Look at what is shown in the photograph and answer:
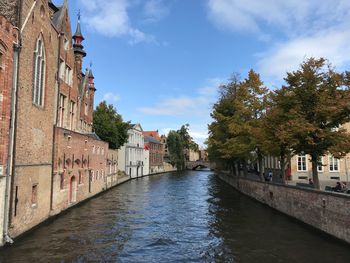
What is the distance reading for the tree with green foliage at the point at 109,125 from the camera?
54719 mm

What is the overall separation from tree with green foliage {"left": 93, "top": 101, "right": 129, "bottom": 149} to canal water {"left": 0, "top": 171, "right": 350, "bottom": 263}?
27.9 m

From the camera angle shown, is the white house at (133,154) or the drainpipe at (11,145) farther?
the white house at (133,154)

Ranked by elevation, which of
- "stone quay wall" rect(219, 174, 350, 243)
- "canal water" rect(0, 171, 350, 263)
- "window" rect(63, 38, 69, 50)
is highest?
"window" rect(63, 38, 69, 50)

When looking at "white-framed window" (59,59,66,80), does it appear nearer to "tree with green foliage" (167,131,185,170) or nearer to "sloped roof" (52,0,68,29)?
"sloped roof" (52,0,68,29)

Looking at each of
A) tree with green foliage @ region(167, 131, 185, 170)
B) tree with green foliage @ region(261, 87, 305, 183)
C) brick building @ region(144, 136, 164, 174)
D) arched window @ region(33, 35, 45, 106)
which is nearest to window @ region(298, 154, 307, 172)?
tree with green foliage @ region(261, 87, 305, 183)

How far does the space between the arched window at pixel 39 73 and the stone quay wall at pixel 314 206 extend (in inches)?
668

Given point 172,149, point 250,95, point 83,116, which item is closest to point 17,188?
point 83,116

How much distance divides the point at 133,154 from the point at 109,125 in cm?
2159

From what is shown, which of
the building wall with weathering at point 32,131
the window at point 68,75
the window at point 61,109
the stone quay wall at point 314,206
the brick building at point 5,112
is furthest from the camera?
the window at point 68,75

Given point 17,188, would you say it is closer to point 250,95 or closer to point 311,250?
point 311,250

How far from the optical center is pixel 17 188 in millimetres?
16344

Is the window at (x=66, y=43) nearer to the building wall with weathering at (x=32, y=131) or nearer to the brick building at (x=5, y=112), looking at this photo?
the building wall with weathering at (x=32, y=131)

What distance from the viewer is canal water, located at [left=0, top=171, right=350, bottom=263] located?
1480 centimetres

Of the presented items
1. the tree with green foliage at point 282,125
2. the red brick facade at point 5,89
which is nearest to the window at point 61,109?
the red brick facade at point 5,89
